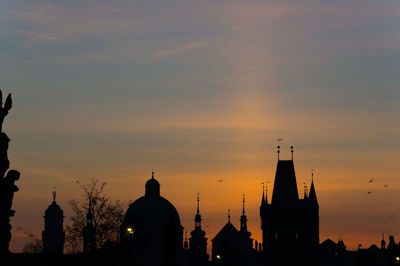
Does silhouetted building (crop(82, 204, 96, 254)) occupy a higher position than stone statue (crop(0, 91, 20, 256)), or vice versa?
silhouetted building (crop(82, 204, 96, 254))

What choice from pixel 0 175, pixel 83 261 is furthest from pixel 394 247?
pixel 0 175

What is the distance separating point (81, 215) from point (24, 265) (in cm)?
2109

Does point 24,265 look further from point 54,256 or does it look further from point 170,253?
point 170,253

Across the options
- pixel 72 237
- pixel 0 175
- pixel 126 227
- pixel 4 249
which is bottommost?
pixel 4 249

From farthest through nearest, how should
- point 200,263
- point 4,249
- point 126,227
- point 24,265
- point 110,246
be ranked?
point 200,263 < point 110,246 < point 24,265 < point 126,227 < point 4,249

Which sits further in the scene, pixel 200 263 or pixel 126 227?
pixel 200 263

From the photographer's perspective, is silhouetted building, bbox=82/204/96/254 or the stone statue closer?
the stone statue

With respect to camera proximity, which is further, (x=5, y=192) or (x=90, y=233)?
(x=90, y=233)

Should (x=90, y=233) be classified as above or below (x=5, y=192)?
above

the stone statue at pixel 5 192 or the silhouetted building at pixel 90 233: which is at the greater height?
the silhouetted building at pixel 90 233

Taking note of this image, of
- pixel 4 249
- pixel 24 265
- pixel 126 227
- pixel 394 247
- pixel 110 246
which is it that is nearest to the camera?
pixel 4 249

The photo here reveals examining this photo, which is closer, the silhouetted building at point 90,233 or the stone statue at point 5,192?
the stone statue at point 5,192

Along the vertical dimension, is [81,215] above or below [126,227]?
above

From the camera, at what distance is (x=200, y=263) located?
200 meters
